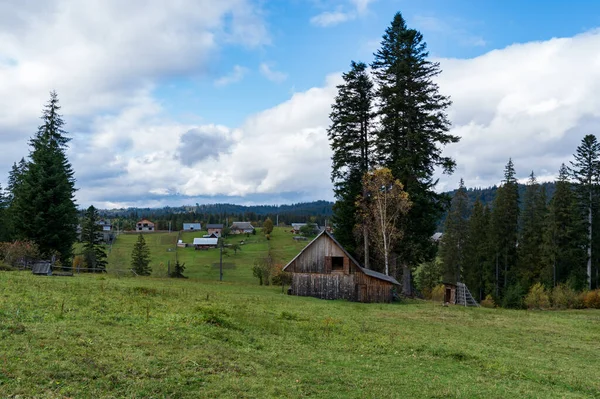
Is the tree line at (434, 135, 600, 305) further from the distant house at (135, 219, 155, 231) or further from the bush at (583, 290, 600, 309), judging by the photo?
the distant house at (135, 219, 155, 231)

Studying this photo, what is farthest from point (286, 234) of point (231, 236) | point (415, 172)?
point (415, 172)

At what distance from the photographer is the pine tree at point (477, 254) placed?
66.8m

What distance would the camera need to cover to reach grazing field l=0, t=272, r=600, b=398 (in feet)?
29.2

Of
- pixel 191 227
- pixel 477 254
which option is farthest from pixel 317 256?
pixel 191 227

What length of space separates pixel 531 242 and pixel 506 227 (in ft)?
13.8

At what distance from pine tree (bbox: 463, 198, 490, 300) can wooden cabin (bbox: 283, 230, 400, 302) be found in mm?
36538

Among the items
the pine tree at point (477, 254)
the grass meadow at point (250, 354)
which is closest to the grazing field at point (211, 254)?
the pine tree at point (477, 254)

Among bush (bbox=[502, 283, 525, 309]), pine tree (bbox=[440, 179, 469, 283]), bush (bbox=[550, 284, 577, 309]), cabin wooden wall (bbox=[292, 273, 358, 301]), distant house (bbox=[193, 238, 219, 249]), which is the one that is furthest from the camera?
distant house (bbox=[193, 238, 219, 249])

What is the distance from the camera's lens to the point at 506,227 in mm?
64312

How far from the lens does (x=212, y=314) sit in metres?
15.9

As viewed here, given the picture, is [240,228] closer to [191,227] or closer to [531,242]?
[191,227]

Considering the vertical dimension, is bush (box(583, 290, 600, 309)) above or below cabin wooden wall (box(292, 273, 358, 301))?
below

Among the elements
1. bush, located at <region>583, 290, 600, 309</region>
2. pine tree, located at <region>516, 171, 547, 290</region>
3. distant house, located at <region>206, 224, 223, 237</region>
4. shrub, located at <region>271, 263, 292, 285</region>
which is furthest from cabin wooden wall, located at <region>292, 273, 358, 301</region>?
distant house, located at <region>206, 224, 223, 237</region>

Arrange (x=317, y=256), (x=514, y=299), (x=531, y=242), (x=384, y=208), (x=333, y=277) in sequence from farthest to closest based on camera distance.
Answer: (x=531, y=242) → (x=514, y=299) → (x=384, y=208) → (x=317, y=256) → (x=333, y=277)
